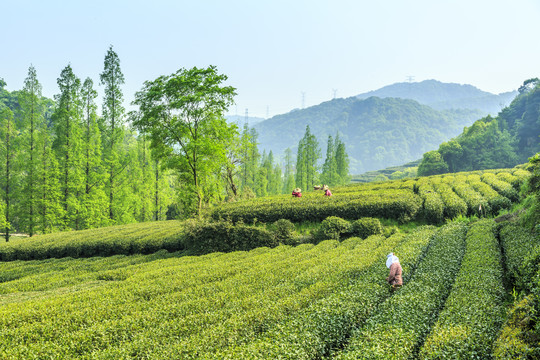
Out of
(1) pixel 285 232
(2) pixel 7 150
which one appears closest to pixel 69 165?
(2) pixel 7 150

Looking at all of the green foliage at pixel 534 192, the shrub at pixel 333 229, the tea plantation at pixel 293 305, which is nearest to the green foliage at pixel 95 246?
the tea plantation at pixel 293 305

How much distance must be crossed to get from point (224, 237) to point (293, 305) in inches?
430

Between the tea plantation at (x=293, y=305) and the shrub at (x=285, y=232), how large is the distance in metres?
2.01

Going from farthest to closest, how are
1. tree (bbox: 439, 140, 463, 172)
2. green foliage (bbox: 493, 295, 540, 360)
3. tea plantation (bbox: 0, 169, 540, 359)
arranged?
tree (bbox: 439, 140, 463, 172)
tea plantation (bbox: 0, 169, 540, 359)
green foliage (bbox: 493, 295, 540, 360)

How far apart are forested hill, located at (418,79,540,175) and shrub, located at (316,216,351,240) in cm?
5398

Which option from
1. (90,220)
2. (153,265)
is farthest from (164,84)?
(90,220)

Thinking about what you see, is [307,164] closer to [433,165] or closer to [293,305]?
[433,165]

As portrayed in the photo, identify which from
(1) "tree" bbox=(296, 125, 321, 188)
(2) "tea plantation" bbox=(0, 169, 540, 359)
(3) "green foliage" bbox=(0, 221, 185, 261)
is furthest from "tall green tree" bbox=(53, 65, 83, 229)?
(1) "tree" bbox=(296, 125, 321, 188)

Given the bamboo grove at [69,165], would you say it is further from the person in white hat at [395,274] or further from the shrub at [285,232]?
the person in white hat at [395,274]

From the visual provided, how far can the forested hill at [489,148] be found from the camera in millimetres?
60447

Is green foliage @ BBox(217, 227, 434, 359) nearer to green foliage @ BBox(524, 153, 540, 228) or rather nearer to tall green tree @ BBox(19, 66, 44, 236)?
green foliage @ BBox(524, 153, 540, 228)

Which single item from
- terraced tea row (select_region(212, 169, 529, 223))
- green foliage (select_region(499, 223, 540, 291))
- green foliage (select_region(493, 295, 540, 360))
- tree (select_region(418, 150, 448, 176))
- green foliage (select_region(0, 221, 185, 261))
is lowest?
green foliage (select_region(0, 221, 185, 261))

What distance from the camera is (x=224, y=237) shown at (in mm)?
17484

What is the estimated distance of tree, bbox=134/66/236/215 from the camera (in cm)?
2027
